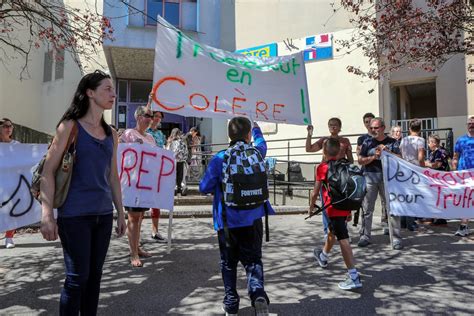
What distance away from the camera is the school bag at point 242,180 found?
10.1 ft

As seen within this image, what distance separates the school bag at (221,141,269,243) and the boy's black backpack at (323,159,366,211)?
1.21m

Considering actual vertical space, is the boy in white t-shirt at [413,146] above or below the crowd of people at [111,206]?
above

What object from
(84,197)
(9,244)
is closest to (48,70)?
(9,244)

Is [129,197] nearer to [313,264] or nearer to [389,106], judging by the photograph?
[313,264]

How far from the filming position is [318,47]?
530 inches

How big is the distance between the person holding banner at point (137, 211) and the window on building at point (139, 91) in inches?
488

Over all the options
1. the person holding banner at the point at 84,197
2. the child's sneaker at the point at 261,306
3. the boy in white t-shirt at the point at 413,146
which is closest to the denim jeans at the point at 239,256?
the child's sneaker at the point at 261,306

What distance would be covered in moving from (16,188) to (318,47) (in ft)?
37.2

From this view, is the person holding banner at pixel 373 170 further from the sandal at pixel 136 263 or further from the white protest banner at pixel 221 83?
the sandal at pixel 136 263

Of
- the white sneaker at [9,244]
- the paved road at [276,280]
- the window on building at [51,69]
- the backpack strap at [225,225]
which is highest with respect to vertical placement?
the window on building at [51,69]

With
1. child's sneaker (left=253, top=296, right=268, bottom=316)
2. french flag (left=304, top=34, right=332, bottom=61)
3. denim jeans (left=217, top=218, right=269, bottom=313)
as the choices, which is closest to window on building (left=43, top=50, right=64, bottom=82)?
french flag (left=304, top=34, right=332, bottom=61)

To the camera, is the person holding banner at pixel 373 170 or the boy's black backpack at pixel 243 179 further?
the person holding banner at pixel 373 170

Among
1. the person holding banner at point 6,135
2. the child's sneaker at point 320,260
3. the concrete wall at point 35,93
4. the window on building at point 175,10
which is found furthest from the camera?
the concrete wall at point 35,93

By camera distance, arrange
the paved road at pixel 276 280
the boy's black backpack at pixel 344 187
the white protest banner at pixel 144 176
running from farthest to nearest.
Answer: the white protest banner at pixel 144 176, the boy's black backpack at pixel 344 187, the paved road at pixel 276 280
